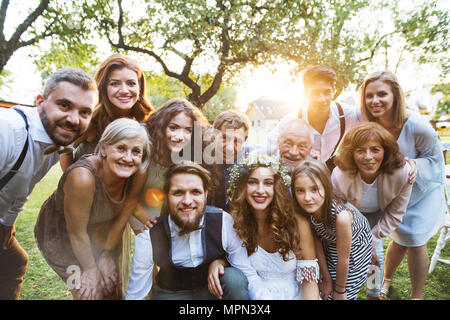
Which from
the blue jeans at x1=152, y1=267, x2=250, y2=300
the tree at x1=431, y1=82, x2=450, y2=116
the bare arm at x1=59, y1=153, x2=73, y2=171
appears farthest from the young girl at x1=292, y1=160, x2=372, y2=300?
the bare arm at x1=59, y1=153, x2=73, y2=171

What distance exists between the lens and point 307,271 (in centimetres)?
178

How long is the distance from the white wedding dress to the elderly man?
30.2 inches

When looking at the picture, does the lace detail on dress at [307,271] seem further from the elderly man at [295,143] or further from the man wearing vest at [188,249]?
the elderly man at [295,143]

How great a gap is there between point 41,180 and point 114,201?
75 cm

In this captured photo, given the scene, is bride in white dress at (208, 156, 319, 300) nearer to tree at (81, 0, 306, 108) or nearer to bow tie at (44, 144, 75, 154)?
tree at (81, 0, 306, 108)

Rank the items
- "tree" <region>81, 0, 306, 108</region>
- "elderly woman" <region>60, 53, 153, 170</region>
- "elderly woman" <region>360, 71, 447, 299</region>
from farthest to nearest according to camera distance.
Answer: "tree" <region>81, 0, 306, 108</region> → "elderly woman" <region>360, 71, 447, 299</region> → "elderly woman" <region>60, 53, 153, 170</region>

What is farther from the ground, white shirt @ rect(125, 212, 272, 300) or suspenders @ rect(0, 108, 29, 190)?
suspenders @ rect(0, 108, 29, 190)

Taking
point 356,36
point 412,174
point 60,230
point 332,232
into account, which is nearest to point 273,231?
point 332,232

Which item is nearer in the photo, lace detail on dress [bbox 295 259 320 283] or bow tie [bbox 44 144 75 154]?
bow tie [bbox 44 144 75 154]

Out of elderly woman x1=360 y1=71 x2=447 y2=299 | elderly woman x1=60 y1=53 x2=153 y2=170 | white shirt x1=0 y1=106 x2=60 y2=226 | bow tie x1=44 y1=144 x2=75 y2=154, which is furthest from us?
elderly woman x1=360 y1=71 x2=447 y2=299

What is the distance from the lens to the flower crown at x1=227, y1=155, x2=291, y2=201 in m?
1.79

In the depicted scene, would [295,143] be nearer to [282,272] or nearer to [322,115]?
[322,115]

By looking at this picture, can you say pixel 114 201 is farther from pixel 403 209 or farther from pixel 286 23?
pixel 403 209

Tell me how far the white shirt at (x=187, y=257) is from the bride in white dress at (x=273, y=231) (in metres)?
0.07
